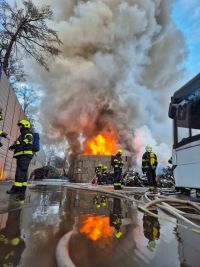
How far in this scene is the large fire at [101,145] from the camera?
103ft

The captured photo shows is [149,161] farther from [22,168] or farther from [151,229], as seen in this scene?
[151,229]

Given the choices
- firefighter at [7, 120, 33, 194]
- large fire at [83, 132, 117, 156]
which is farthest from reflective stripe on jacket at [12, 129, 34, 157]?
large fire at [83, 132, 117, 156]

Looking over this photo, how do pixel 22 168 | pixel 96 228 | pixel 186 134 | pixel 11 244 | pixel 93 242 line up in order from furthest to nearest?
pixel 186 134
pixel 22 168
pixel 96 228
pixel 93 242
pixel 11 244

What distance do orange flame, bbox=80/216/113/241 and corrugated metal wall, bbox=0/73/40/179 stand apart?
9085 mm

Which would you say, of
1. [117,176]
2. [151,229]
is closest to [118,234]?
[151,229]

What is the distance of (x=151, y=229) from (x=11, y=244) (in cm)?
157

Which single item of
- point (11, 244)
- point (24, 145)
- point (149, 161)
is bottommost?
point (11, 244)

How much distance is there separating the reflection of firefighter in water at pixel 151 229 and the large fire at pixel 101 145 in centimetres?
2747

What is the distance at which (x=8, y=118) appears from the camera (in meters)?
12.7

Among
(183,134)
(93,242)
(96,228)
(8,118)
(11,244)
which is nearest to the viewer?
(11,244)

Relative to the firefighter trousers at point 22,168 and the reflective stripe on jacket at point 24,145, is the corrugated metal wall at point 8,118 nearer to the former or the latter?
the reflective stripe on jacket at point 24,145

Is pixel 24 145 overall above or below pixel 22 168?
above

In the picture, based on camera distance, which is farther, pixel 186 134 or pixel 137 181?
pixel 137 181

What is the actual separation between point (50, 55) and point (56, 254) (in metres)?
16.2
